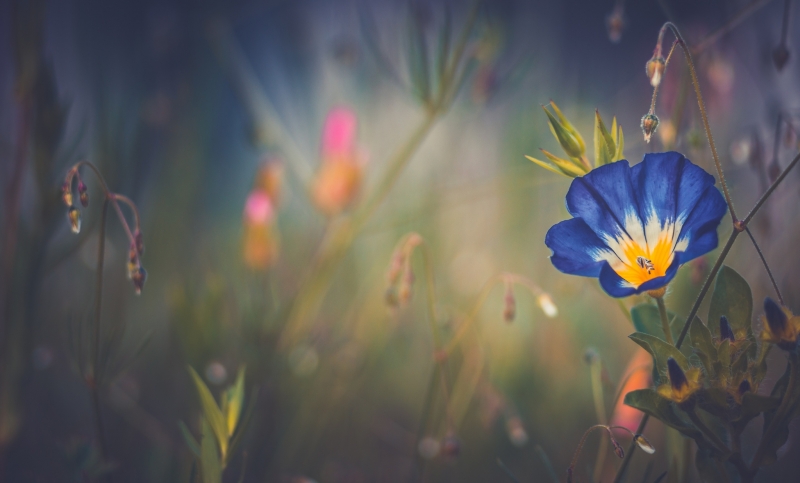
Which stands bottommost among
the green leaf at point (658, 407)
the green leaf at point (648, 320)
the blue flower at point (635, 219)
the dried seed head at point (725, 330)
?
the green leaf at point (658, 407)

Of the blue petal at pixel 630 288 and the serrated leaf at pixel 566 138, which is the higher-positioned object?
the serrated leaf at pixel 566 138

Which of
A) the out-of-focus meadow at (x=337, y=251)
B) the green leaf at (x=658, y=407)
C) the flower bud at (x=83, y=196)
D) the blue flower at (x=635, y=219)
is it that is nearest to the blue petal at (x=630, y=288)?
the blue flower at (x=635, y=219)

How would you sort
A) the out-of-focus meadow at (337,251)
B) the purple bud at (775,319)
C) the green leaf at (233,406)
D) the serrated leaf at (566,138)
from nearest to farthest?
the purple bud at (775,319) < the serrated leaf at (566,138) < the green leaf at (233,406) < the out-of-focus meadow at (337,251)

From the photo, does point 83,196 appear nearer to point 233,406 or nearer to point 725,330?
point 233,406

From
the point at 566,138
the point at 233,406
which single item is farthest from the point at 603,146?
the point at 233,406

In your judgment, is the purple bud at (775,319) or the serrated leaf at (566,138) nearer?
the purple bud at (775,319)

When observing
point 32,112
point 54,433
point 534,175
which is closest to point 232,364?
point 54,433

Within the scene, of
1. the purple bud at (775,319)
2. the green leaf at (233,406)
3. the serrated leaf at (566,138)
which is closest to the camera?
the purple bud at (775,319)

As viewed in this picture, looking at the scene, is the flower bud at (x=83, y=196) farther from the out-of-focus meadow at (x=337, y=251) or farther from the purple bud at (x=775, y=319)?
the purple bud at (x=775, y=319)
